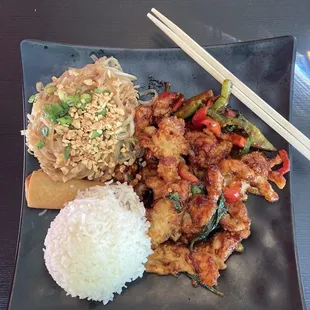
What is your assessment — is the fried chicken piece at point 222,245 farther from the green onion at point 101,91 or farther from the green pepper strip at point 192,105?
the green onion at point 101,91

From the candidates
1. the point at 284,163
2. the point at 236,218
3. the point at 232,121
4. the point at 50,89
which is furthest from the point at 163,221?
the point at 50,89

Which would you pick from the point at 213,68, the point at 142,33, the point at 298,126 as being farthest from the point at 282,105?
the point at 142,33

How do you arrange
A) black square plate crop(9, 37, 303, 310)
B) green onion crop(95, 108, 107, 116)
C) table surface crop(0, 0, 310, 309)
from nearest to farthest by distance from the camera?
1. black square plate crop(9, 37, 303, 310)
2. green onion crop(95, 108, 107, 116)
3. table surface crop(0, 0, 310, 309)

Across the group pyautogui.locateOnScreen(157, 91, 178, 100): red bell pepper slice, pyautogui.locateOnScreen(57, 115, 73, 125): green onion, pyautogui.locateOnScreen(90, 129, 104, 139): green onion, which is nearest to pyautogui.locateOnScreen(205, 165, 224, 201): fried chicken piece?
pyautogui.locateOnScreen(157, 91, 178, 100): red bell pepper slice

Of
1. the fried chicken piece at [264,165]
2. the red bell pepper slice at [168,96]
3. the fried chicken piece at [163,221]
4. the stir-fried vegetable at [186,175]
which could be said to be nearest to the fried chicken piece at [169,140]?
the stir-fried vegetable at [186,175]

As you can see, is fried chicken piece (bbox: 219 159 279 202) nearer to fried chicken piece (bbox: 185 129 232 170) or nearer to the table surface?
fried chicken piece (bbox: 185 129 232 170)

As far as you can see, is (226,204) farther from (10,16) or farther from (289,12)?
(10,16)
